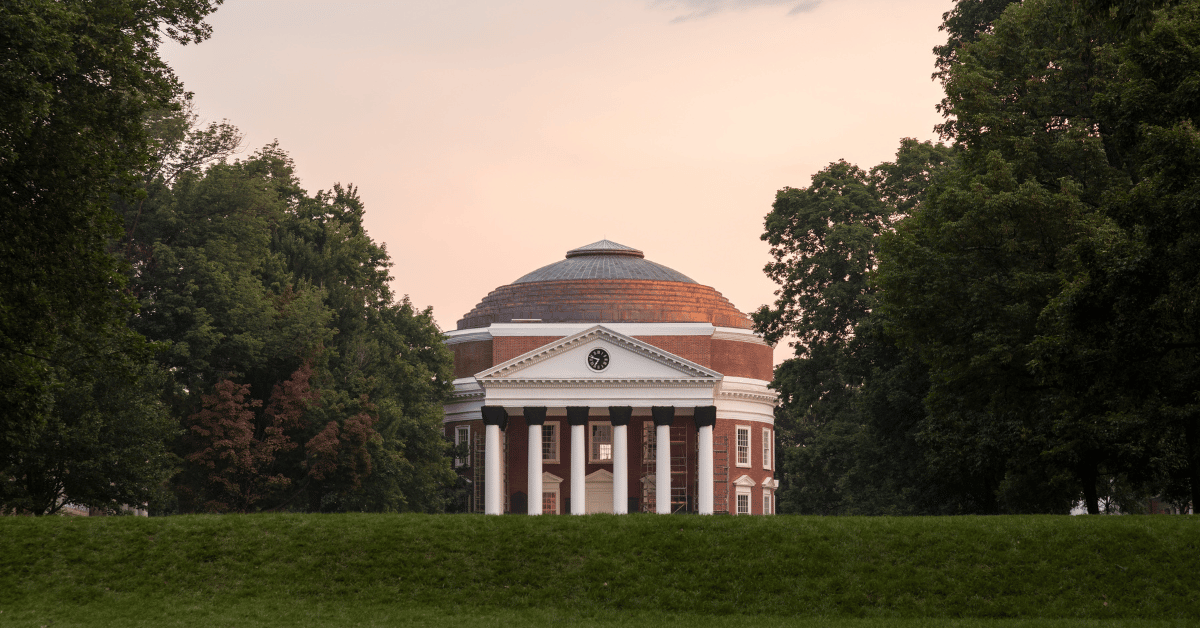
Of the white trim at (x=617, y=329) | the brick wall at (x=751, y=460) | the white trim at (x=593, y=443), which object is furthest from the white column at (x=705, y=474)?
the white trim at (x=617, y=329)

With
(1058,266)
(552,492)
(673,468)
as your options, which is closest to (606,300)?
(673,468)

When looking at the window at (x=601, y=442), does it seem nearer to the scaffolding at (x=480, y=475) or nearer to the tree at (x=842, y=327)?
the scaffolding at (x=480, y=475)

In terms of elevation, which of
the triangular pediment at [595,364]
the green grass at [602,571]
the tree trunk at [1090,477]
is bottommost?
the green grass at [602,571]

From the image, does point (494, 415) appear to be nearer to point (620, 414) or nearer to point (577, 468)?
point (577, 468)

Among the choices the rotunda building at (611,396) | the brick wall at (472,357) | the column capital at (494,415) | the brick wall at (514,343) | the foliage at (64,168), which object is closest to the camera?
the foliage at (64,168)

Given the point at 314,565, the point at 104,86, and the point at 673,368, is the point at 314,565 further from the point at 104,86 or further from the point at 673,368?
the point at 673,368

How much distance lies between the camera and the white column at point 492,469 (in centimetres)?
7344

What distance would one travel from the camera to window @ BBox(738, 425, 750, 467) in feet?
270

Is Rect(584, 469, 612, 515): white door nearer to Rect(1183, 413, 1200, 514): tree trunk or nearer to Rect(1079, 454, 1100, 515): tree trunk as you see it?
Rect(1079, 454, 1100, 515): tree trunk

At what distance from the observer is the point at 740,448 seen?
8244 centimetres

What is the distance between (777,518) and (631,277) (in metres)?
61.2

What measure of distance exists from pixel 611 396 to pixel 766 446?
15.3 m

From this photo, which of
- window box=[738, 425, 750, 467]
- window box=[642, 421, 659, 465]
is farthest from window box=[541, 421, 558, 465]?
window box=[738, 425, 750, 467]

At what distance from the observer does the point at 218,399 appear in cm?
4728
